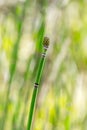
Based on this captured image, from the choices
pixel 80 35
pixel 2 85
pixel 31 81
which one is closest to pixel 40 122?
pixel 2 85

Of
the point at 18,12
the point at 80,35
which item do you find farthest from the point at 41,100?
the point at 80,35

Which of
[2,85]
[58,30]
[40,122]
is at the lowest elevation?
[40,122]

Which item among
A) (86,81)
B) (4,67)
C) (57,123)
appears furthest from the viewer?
(4,67)

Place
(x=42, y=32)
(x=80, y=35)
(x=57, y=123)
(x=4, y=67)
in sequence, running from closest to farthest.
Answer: (x=42, y=32) < (x=57, y=123) < (x=4, y=67) < (x=80, y=35)

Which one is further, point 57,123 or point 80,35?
point 80,35

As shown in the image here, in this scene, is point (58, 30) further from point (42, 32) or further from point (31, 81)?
Answer: point (42, 32)

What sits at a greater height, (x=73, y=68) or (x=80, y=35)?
(x=80, y=35)
